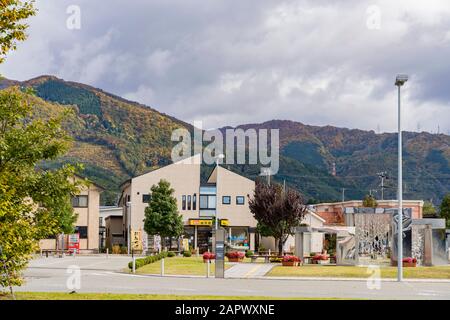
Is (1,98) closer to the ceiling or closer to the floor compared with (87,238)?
closer to the ceiling

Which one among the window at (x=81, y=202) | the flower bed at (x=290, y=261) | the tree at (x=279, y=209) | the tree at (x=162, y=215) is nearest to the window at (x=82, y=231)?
the window at (x=81, y=202)

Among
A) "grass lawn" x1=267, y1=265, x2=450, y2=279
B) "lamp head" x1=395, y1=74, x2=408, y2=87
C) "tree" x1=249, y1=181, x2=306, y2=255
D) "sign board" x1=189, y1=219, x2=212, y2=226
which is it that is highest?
"lamp head" x1=395, y1=74, x2=408, y2=87

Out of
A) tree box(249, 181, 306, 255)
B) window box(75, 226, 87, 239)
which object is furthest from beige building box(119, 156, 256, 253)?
tree box(249, 181, 306, 255)

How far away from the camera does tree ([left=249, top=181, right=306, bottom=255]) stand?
53750mm

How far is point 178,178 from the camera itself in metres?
79.4

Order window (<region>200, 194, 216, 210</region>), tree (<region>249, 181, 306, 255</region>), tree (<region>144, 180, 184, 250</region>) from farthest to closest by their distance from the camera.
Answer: window (<region>200, 194, 216, 210</region>) < tree (<region>144, 180, 184, 250</region>) < tree (<region>249, 181, 306, 255</region>)

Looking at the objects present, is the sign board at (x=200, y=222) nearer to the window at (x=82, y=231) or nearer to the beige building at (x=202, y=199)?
the beige building at (x=202, y=199)

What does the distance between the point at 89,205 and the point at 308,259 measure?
35.7 metres

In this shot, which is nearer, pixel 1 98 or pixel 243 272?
pixel 1 98

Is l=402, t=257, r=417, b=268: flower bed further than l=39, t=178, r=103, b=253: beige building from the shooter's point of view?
No

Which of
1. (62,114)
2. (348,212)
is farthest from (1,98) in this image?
(348,212)

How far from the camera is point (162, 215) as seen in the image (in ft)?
222

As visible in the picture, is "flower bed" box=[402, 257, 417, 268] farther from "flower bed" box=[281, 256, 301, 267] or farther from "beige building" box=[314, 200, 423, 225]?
"beige building" box=[314, 200, 423, 225]
